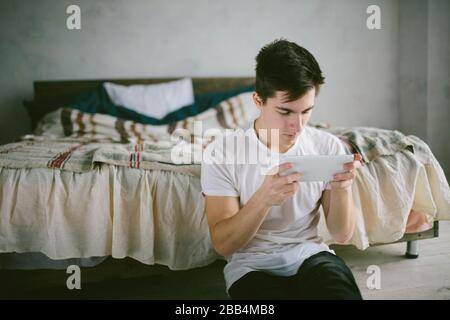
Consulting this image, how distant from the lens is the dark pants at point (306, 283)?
2.95ft

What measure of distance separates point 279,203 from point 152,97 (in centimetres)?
191

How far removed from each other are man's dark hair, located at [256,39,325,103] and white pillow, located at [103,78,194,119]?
1717 mm

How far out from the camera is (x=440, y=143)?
3188 mm

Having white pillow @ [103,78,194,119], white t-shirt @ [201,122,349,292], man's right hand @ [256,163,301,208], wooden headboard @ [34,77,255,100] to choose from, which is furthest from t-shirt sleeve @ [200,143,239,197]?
wooden headboard @ [34,77,255,100]

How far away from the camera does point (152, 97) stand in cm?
273

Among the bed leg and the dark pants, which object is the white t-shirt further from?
the bed leg

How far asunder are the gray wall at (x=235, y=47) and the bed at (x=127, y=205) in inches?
53.6

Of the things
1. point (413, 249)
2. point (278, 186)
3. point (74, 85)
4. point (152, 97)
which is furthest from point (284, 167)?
point (74, 85)

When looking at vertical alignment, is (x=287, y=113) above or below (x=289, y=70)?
below

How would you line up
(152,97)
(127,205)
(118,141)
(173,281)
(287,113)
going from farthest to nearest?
(152,97) → (118,141) → (173,281) → (127,205) → (287,113)

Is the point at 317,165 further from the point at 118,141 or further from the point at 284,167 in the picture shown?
the point at 118,141
